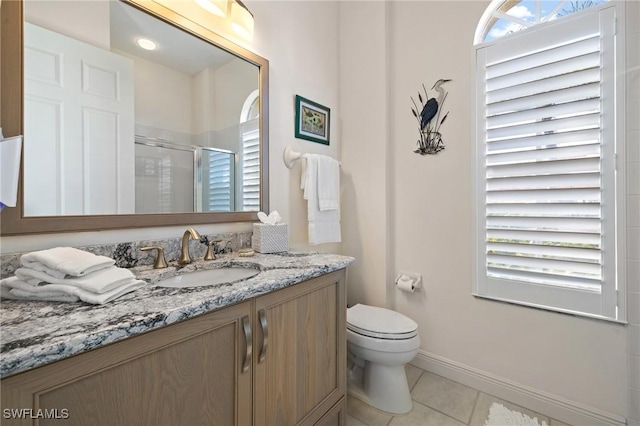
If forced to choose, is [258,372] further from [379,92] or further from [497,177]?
[379,92]

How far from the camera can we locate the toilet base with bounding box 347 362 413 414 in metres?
1.49

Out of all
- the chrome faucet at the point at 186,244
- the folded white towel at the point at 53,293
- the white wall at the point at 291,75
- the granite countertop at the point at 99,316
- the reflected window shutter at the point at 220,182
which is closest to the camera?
the granite countertop at the point at 99,316

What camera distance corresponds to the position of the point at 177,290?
821 mm

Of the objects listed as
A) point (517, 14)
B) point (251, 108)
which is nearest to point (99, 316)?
point (251, 108)

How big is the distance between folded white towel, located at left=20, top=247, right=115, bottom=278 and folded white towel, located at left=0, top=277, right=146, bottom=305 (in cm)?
4

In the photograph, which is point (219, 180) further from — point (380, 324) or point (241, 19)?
point (380, 324)

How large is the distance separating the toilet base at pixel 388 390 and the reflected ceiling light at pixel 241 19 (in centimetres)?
200

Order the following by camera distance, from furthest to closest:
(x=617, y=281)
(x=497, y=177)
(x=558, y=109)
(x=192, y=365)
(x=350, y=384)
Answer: (x=350, y=384) < (x=497, y=177) < (x=558, y=109) < (x=617, y=281) < (x=192, y=365)

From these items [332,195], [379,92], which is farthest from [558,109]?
[332,195]

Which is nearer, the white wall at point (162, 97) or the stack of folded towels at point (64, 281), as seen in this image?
the stack of folded towels at point (64, 281)

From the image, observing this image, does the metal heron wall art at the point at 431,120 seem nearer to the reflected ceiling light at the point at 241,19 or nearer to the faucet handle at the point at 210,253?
the reflected ceiling light at the point at 241,19

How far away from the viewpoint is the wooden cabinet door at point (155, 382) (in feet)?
1.73

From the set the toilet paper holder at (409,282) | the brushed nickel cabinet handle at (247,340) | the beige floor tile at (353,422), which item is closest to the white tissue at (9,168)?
the brushed nickel cabinet handle at (247,340)

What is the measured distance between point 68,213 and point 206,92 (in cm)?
80
